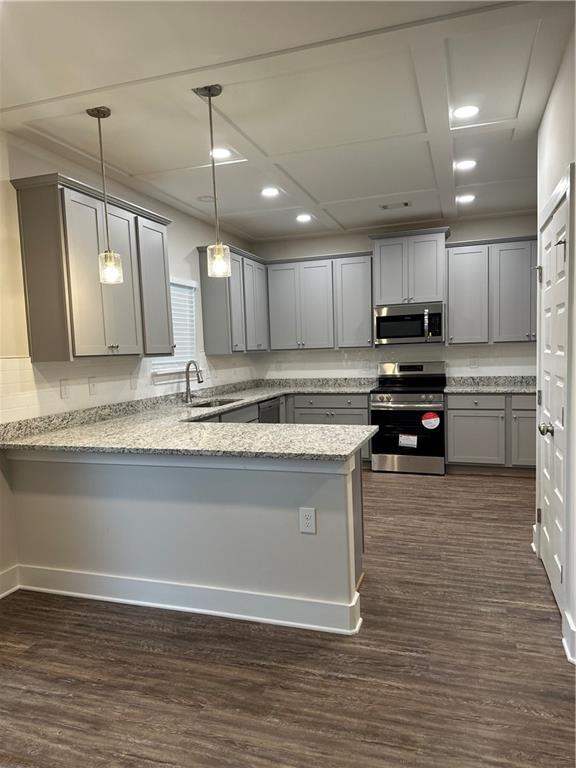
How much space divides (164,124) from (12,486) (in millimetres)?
2382

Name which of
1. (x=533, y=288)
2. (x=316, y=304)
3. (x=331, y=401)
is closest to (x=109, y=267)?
(x=331, y=401)

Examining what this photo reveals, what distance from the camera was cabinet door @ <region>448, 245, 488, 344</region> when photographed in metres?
5.46

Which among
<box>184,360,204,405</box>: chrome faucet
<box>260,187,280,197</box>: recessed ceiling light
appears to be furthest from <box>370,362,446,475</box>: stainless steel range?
<box>260,187,280,197</box>: recessed ceiling light

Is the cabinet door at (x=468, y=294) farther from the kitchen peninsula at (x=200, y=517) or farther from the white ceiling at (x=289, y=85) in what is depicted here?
the kitchen peninsula at (x=200, y=517)

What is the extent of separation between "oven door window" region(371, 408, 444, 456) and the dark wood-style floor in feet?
7.39

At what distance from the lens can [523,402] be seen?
5.04m

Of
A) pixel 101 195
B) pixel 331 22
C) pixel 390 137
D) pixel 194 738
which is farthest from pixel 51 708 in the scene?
pixel 390 137

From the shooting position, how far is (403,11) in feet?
6.69

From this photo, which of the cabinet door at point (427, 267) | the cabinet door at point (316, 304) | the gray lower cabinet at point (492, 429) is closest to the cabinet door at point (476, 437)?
the gray lower cabinet at point (492, 429)

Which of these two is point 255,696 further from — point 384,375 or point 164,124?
point 384,375

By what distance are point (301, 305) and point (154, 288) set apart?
2586mm

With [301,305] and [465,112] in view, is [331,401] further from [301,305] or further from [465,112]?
[465,112]

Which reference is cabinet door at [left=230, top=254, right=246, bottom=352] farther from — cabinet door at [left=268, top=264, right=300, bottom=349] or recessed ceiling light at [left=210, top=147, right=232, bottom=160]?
recessed ceiling light at [left=210, top=147, right=232, bottom=160]

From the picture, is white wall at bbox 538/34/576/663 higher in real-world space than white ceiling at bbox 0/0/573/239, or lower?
lower
